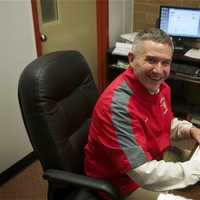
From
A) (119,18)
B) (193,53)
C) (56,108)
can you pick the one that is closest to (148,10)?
(119,18)

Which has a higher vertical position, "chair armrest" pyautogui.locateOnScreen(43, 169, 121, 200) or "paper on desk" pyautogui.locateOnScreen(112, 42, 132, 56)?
"paper on desk" pyautogui.locateOnScreen(112, 42, 132, 56)

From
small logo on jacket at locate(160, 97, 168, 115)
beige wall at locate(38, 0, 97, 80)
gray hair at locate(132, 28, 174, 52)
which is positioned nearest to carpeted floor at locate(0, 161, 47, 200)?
beige wall at locate(38, 0, 97, 80)

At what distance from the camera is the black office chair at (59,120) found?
119 cm

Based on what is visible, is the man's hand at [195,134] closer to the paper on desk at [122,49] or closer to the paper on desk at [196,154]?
the paper on desk at [196,154]

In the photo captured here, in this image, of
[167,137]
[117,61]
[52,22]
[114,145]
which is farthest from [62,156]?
[117,61]

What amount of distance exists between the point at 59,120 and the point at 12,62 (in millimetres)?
1034

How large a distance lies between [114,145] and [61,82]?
35cm

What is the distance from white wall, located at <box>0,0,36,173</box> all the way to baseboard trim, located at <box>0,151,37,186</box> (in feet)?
0.10

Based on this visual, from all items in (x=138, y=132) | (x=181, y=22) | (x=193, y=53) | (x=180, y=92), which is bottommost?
(x=180, y=92)

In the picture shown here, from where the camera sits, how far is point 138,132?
1.20 metres

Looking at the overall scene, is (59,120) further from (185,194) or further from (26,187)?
(26,187)

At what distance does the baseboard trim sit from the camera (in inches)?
89.5

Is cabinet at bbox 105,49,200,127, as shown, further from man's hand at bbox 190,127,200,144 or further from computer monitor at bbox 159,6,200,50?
man's hand at bbox 190,127,200,144

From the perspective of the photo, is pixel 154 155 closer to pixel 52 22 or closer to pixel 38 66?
pixel 38 66
